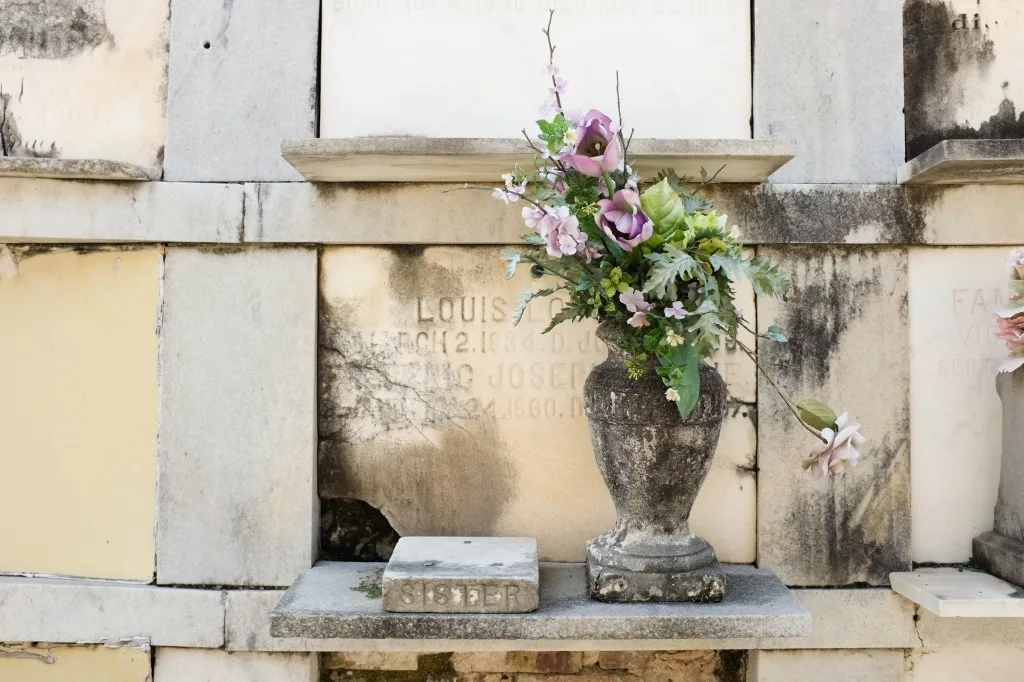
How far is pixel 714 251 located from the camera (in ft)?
6.06

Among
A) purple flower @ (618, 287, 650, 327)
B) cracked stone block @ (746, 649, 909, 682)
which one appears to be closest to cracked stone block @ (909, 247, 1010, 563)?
cracked stone block @ (746, 649, 909, 682)

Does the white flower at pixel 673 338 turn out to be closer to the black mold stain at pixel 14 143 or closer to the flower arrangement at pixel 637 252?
the flower arrangement at pixel 637 252

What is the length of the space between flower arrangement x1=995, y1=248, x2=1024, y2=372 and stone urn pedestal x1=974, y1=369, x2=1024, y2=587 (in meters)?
0.07

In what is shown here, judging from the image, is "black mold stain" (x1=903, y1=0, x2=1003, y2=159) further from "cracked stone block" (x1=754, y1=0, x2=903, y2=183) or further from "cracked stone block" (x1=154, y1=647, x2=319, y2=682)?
"cracked stone block" (x1=154, y1=647, x2=319, y2=682)

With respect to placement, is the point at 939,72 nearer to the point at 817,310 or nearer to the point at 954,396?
the point at 817,310

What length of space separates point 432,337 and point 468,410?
26 centimetres

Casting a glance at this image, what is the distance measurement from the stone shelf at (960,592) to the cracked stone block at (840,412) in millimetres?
75

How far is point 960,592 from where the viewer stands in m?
2.13

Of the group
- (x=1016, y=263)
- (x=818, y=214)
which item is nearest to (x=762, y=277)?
(x=818, y=214)

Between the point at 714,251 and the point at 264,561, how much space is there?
5.39ft

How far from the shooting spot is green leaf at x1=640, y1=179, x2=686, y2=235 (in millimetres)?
1845

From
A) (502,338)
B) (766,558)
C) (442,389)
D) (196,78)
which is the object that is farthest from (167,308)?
(766,558)

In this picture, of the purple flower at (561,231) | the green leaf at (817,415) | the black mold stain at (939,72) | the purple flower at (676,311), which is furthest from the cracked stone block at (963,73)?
the purple flower at (561,231)

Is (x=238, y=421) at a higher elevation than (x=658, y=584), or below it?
higher
